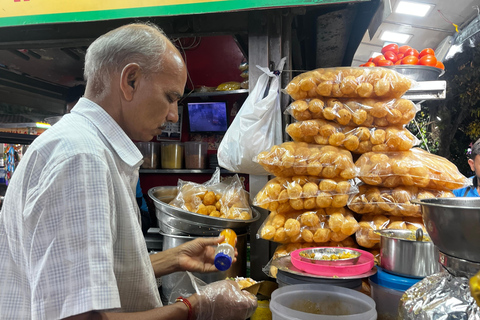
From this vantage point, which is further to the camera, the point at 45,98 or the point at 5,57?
the point at 45,98

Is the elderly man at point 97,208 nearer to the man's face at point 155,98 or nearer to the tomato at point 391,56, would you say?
the man's face at point 155,98

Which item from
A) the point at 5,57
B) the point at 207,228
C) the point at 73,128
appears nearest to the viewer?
the point at 73,128

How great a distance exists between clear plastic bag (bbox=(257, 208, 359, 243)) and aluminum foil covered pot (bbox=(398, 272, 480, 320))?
3.09ft

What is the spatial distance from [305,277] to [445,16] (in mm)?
6993

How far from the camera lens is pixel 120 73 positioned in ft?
3.76

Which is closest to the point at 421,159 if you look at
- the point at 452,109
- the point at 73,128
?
the point at 73,128

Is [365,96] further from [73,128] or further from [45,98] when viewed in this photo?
[45,98]

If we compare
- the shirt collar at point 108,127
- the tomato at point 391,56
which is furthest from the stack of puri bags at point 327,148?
the tomato at point 391,56

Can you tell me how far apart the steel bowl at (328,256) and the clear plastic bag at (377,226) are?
0.82 feet

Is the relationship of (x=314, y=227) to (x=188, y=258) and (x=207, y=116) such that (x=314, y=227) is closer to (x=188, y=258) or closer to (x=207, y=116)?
(x=188, y=258)

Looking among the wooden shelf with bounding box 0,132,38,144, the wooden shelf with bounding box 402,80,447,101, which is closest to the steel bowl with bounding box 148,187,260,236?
the wooden shelf with bounding box 0,132,38,144

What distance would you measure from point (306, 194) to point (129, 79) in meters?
1.11

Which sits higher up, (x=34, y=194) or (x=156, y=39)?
(x=156, y=39)

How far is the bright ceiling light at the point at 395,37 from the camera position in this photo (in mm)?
7559
